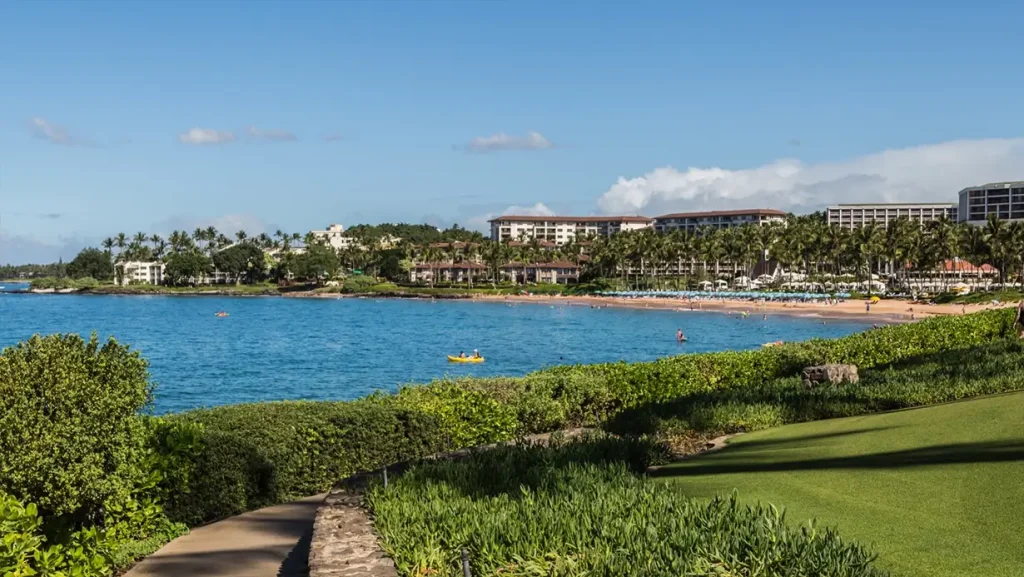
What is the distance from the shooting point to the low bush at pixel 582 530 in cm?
596

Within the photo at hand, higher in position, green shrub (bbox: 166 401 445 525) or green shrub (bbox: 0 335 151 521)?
green shrub (bbox: 0 335 151 521)

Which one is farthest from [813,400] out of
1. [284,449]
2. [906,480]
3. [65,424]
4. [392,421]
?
[65,424]

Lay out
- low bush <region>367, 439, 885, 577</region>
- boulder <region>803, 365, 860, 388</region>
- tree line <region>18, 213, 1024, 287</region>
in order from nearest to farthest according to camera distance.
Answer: low bush <region>367, 439, 885, 577</region>, boulder <region>803, 365, 860, 388</region>, tree line <region>18, 213, 1024, 287</region>

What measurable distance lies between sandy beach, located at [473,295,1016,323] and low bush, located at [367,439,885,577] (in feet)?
249

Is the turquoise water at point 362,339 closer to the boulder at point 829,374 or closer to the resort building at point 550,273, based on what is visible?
the boulder at point 829,374

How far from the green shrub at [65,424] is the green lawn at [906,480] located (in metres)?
6.23

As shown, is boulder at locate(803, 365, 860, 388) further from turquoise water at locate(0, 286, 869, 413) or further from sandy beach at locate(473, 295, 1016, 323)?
sandy beach at locate(473, 295, 1016, 323)

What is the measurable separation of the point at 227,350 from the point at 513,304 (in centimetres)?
8098

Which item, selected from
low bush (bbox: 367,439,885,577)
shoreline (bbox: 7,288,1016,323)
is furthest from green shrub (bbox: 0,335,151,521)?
shoreline (bbox: 7,288,1016,323)

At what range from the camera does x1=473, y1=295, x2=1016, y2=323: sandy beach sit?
96.7m

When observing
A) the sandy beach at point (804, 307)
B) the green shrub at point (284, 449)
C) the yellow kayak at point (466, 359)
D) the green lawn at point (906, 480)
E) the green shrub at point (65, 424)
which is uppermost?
the green shrub at point (65, 424)

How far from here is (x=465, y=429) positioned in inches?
609

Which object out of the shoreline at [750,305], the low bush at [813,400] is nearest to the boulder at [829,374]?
the low bush at [813,400]

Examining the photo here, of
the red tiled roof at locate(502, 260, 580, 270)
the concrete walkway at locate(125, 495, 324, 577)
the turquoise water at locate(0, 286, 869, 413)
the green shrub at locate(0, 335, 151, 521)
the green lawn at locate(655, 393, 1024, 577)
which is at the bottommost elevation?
the turquoise water at locate(0, 286, 869, 413)
